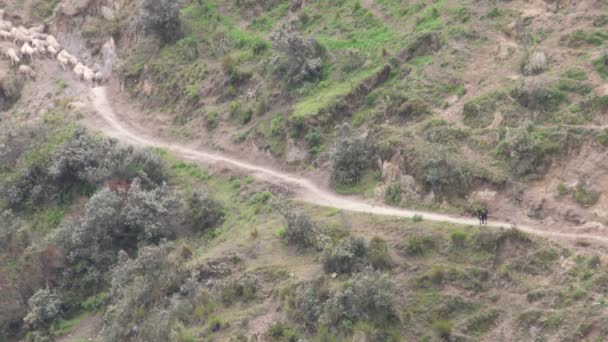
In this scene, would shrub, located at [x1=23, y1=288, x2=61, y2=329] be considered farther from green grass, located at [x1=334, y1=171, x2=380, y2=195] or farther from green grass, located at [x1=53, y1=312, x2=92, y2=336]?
green grass, located at [x1=334, y1=171, x2=380, y2=195]

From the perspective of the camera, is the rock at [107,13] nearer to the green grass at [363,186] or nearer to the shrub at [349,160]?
the shrub at [349,160]

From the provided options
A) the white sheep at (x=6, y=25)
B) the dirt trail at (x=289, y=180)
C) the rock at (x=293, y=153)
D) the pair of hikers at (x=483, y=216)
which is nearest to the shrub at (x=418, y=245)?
the dirt trail at (x=289, y=180)

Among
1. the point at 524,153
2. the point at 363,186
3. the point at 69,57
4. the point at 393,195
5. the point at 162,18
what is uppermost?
the point at 162,18

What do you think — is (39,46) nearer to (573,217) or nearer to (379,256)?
(379,256)

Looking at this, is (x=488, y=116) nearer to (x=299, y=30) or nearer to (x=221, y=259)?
(x=221, y=259)

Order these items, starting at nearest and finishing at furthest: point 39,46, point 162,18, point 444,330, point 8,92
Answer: point 444,330 → point 162,18 → point 8,92 → point 39,46

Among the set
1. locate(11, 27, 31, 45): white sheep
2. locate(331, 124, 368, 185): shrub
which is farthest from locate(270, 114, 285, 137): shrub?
locate(11, 27, 31, 45): white sheep

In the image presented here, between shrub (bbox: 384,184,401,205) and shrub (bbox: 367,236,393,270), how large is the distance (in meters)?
3.84

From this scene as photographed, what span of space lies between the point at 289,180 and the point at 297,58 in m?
8.69

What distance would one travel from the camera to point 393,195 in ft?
103

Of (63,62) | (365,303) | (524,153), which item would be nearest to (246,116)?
(524,153)

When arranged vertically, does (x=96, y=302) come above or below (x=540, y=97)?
below

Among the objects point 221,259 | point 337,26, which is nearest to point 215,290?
point 221,259

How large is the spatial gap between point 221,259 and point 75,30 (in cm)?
3523
